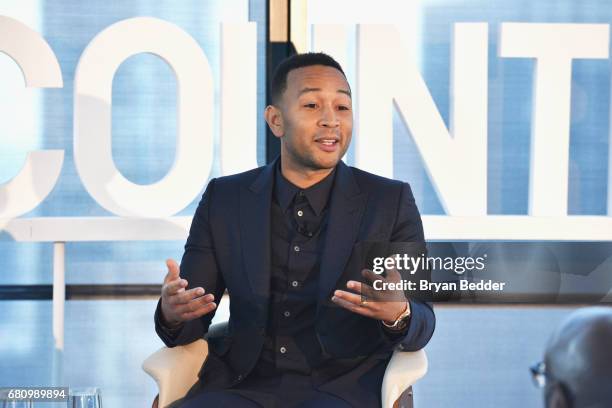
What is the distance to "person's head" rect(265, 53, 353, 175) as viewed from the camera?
2590mm

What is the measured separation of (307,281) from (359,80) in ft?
4.38

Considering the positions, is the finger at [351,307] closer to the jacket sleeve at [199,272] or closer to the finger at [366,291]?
the finger at [366,291]

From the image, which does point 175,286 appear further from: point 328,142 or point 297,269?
point 328,142

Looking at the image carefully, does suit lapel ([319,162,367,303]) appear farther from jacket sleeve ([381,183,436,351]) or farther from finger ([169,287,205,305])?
finger ([169,287,205,305])

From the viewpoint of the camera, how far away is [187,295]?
7.47 feet

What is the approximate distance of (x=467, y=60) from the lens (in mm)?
3580

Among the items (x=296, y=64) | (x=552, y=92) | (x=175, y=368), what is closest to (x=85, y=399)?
(x=175, y=368)

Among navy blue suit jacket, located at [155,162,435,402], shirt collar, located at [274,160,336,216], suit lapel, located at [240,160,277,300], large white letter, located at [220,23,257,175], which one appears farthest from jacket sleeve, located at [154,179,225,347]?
large white letter, located at [220,23,257,175]

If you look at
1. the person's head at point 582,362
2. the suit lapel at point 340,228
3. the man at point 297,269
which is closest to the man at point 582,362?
the person's head at point 582,362

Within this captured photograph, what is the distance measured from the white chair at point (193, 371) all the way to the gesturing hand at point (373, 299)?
0.16 meters

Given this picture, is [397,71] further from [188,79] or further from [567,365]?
[567,365]

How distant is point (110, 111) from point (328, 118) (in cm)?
131

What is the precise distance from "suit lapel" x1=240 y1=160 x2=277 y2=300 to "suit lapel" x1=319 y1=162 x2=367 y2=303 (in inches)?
7.1

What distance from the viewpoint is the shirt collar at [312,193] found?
2.60 m
